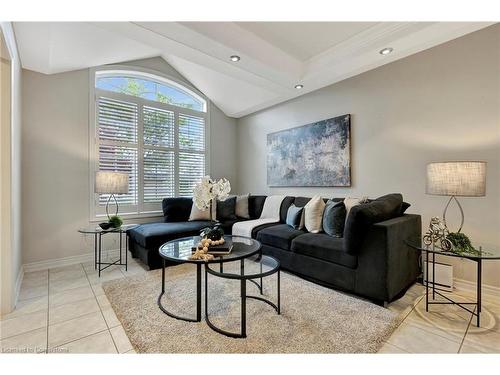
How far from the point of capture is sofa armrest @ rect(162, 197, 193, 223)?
3.80 metres

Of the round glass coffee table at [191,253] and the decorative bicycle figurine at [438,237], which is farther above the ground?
the decorative bicycle figurine at [438,237]

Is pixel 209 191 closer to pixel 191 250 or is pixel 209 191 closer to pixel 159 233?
pixel 191 250

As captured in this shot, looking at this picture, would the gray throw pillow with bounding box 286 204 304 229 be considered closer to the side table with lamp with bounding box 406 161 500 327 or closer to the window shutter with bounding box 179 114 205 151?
the side table with lamp with bounding box 406 161 500 327

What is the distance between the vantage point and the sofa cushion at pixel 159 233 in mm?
2938

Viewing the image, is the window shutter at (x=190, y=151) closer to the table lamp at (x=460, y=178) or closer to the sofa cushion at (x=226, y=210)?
the sofa cushion at (x=226, y=210)

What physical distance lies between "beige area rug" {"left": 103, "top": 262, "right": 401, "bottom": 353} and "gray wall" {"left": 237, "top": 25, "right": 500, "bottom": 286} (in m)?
1.42

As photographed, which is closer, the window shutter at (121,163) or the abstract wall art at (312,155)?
the abstract wall art at (312,155)

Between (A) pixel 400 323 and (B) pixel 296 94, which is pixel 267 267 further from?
(B) pixel 296 94

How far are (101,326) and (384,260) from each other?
2.31 meters

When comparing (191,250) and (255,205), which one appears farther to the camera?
(255,205)

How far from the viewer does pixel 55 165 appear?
3.14 metres

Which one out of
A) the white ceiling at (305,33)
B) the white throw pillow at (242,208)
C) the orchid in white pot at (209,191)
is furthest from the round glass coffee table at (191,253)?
the white ceiling at (305,33)

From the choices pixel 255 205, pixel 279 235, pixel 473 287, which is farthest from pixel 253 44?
pixel 473 287
